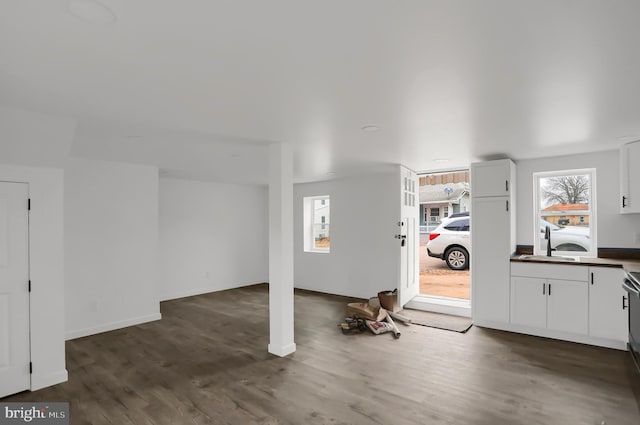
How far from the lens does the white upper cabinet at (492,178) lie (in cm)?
440

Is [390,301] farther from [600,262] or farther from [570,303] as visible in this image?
[600,262]

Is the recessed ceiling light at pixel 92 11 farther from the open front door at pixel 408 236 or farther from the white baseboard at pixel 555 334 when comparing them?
the white baseboard at pixel 555 334

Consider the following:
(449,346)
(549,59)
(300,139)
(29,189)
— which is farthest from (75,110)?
(449,346)

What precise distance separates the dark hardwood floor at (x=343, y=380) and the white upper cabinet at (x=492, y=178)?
1840mm

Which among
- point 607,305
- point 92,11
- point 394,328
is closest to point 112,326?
point 394,328

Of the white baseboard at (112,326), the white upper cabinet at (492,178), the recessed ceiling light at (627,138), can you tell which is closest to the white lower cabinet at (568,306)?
the white upper cabinet at (492,178)

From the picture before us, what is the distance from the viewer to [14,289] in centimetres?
277

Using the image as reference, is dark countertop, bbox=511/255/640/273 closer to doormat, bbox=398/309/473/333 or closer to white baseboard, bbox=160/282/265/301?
doormat, bbox=398/309/473/333

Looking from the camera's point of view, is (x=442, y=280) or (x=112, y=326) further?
(x=442, y=280)

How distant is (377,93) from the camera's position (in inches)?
89.4

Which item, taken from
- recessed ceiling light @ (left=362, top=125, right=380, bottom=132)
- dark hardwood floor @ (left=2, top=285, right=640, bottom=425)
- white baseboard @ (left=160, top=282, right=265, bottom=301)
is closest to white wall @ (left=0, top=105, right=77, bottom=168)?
dark hardwood floor @ (left=2, top=285, right=640, bottom=425)

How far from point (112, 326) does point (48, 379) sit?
164 centimetres

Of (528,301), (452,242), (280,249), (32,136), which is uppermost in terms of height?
(32,136)

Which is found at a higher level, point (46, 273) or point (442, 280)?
point (46, 273)
